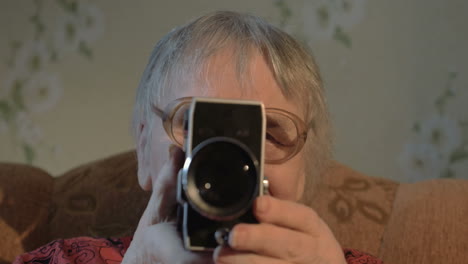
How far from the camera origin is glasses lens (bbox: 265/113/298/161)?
784 millimetres

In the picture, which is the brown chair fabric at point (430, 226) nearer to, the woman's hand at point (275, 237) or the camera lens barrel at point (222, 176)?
the woman's hand at point (275, 237)

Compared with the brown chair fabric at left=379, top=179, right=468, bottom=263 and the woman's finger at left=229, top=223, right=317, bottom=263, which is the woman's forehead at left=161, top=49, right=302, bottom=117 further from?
the brown chair fabric at left=379, top=179, right=468, bottom=263

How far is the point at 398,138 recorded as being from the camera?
4.51 ft

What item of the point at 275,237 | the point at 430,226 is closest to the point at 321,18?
the point at 430,226

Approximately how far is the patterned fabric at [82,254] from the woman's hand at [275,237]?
375 millimetres

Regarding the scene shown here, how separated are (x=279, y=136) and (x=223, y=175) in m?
0.31

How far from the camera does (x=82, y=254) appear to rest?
3.04ft

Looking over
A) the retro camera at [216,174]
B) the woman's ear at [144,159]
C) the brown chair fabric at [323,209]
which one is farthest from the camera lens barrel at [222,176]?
the brown chair fabric at [323,209]

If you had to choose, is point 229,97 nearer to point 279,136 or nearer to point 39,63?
point 279,136

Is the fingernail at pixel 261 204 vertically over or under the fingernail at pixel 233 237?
over

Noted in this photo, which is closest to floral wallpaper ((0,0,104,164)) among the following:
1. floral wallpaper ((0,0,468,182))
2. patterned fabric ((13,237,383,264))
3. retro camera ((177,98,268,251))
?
floral wallpaper ((0,0,468,182))

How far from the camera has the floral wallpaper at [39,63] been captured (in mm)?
1672

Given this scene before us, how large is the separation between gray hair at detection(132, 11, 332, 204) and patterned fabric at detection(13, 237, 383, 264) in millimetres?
213

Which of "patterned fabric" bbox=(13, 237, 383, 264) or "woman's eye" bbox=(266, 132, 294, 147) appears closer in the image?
"woman's eye" bbox=(266, 132, 294, 147)
